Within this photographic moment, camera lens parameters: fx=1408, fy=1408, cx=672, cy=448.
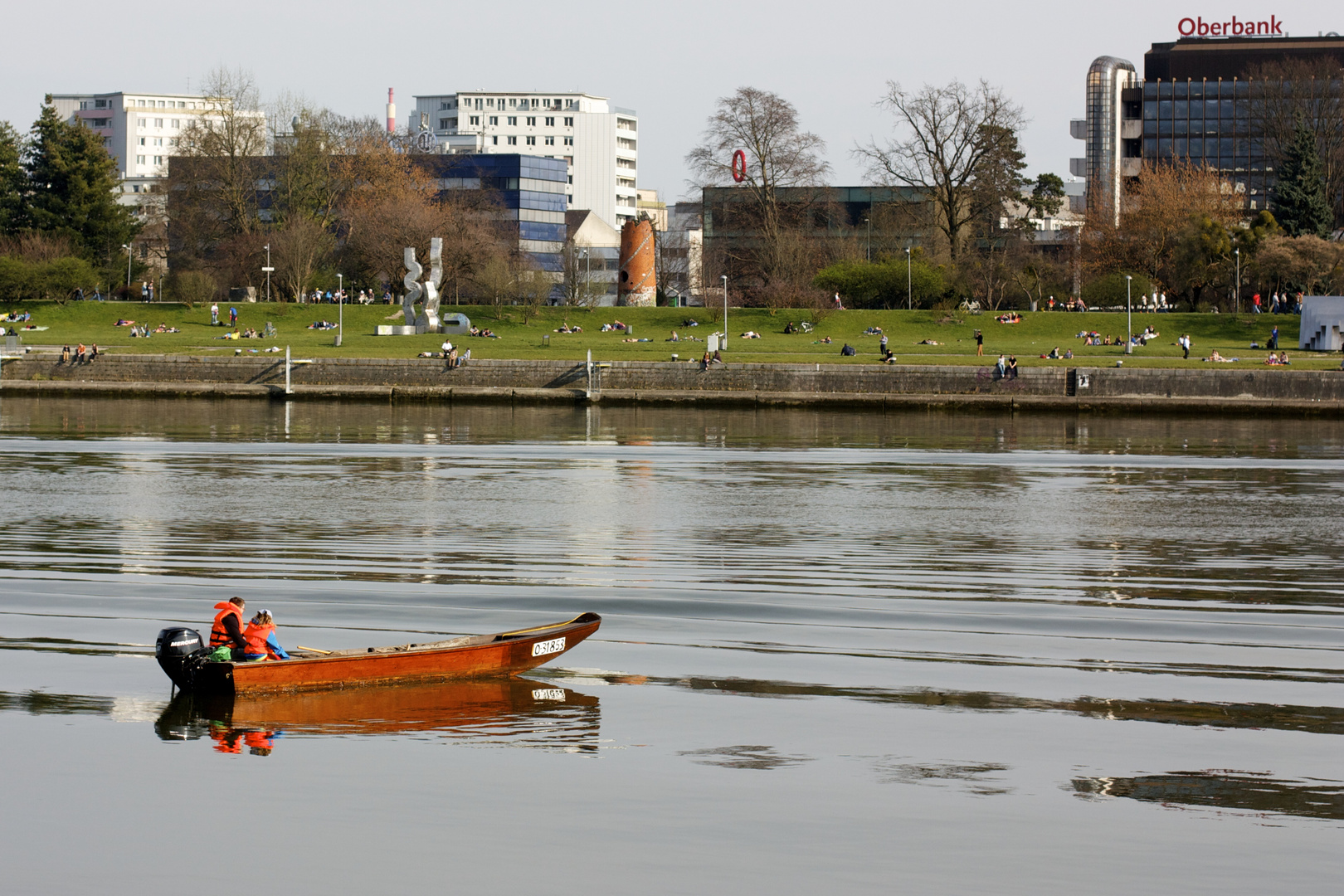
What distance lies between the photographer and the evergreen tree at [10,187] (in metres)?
83.9

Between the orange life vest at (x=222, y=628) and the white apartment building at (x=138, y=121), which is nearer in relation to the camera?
the orange life vest at (x=222, y=628)

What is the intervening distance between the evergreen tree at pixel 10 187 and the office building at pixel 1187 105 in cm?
8103

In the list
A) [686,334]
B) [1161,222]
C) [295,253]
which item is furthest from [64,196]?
[1161,222]

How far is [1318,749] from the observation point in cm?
1133

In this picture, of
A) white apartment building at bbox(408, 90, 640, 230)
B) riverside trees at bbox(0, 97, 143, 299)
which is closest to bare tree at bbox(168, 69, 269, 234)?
riverside trees at bbox(0, 97, 143, 299)

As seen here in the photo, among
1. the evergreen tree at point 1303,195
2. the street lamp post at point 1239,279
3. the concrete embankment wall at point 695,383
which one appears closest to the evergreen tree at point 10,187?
the concrete embankment wall at point 695,383

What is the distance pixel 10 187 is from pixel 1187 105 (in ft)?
300

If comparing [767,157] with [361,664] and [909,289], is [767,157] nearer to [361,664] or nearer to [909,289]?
[909,289]

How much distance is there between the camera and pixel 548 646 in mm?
13797

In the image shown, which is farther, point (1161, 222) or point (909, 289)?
point (1161, 222)

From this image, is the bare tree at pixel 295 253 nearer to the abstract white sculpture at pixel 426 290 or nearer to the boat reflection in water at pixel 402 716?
the abstract white sculpture at pixel 426 290

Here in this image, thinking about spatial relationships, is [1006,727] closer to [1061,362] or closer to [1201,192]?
[1061,362]

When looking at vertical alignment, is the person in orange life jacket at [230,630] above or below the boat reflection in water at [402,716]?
above

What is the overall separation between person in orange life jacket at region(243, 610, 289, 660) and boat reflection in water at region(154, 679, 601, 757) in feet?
1.30
